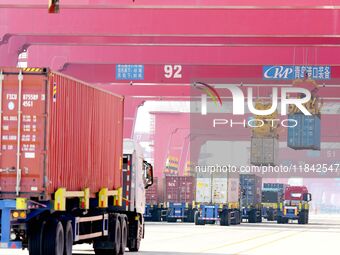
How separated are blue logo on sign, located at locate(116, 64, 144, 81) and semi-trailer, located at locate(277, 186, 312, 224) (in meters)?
20.7

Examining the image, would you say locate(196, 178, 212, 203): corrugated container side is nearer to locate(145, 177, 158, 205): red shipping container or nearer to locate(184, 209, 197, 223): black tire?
locate(184, 209, 197, 223): black tire

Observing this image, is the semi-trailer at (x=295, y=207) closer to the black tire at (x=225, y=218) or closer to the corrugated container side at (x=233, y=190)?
the corrugated container side at (x=233, y=190)

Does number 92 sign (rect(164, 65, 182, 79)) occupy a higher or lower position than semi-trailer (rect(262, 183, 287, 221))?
higher

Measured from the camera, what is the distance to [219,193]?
186 feet

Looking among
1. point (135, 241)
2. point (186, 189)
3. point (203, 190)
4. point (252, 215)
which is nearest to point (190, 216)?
point (186, 189)

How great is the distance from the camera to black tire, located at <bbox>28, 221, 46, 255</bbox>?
18953 millimetres

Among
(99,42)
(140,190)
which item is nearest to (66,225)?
(140,190)

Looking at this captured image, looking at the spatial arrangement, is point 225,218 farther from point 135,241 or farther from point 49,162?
point 49,162

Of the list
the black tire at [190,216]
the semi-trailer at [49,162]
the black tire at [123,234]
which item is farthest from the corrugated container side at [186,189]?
the semi-trailer at [49,162]

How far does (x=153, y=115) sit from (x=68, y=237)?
66.0 meters

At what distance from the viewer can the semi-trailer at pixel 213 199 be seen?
56312 millimetres

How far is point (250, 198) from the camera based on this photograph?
220 feet

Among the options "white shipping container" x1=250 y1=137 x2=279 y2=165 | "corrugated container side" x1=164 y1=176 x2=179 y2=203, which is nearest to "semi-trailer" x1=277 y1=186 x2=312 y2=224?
"white shipping container" x1=250 y1=137 x2=279 y2=165

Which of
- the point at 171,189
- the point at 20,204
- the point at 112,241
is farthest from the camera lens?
the point at 171,189
